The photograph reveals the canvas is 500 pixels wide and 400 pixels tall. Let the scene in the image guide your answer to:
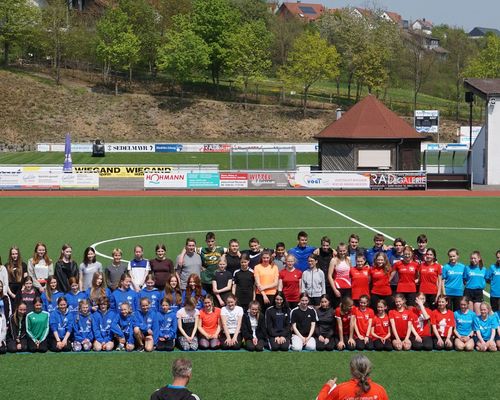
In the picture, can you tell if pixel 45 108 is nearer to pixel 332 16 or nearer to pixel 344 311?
Answer: pixel 332 16

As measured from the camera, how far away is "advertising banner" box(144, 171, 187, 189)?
44.4 meters

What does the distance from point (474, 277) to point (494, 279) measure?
42 centimetres

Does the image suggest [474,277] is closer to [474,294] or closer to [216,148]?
[474,294]

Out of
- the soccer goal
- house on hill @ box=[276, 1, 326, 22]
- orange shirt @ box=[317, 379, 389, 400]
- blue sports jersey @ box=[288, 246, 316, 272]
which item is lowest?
orange shirt @ box=[317, 379, 389, 400]

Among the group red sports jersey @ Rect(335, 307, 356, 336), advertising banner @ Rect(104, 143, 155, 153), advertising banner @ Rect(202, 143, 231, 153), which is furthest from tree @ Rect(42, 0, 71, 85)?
red sports jersey @ Rect(335, 307, 356, 336)

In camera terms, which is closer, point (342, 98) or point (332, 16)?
point (342, 98)

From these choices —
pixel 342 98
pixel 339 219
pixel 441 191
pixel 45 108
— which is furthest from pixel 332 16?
pixel 339 219

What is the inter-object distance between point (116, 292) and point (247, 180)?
31.0 metres

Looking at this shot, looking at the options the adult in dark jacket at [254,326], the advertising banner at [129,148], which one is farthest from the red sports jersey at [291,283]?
the advertising banner at [129,148]

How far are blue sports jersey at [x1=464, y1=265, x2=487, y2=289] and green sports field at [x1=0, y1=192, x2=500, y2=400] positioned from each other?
218cm

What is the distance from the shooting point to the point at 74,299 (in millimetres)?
14117

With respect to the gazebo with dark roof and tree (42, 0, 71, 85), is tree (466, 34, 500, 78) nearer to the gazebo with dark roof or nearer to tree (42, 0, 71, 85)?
tree (42, 0, 71, 85)

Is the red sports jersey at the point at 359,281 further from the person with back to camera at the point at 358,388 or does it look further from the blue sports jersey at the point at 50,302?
the person with back to camera at the point at 358,388

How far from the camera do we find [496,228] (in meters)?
30.1
